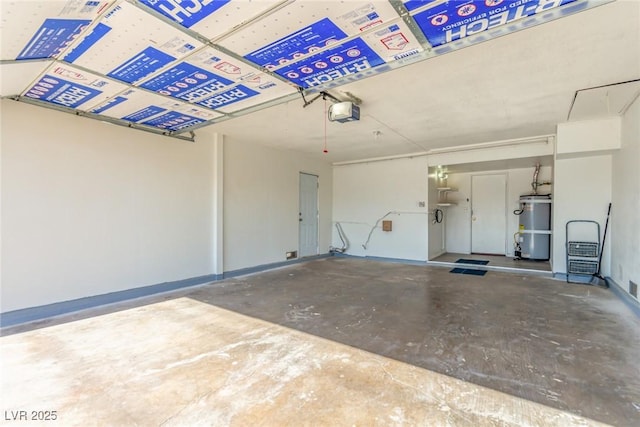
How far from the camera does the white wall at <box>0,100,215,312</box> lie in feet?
11.1

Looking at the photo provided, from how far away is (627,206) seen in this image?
3998 mm

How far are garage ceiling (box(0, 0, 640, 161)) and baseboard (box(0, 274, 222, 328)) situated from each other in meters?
2.37

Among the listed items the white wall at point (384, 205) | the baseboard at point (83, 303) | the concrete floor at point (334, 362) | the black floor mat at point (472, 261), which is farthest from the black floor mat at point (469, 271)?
the baseboard at point (83, 303)

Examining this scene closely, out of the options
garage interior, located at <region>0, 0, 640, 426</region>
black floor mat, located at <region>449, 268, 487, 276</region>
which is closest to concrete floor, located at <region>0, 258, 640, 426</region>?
garage interior, located at <region>0, 0, 640, 426</region>

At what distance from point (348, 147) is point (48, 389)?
18.6ft

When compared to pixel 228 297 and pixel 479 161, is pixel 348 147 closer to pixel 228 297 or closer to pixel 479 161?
pixel 479 161

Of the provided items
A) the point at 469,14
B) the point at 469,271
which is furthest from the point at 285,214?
the point at 469,14

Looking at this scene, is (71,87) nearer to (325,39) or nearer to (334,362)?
(325,39)

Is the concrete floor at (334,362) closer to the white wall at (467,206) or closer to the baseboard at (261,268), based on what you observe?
the baseboard at (261,268)

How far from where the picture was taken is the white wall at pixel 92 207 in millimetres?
3379

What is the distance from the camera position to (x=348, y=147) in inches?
253

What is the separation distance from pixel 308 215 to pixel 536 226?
5478 millimetres

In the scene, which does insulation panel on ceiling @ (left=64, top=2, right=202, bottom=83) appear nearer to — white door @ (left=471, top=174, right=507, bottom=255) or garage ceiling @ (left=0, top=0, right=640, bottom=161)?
garage ceiling @ (left=0, top=0, right=640, bottom=161)

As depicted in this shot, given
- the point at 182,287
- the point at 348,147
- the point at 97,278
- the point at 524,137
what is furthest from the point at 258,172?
the point at 524,137
